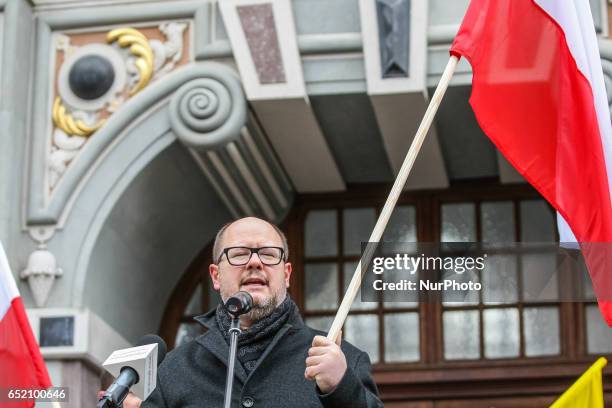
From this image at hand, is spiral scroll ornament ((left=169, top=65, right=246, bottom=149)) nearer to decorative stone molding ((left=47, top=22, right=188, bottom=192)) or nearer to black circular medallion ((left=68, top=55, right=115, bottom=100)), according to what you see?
decorative stone molding ((left=47, top=22, right=188, bottom=192))

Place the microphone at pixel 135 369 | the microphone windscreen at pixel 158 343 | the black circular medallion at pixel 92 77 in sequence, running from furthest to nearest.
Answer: the black circular medallion at pixel 92 77
the microphone windscreen at pixel 158 343
the microphone at pixel 135 369

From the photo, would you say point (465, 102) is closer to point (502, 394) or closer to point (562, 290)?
A: point (502, 394)

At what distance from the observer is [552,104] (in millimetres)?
6488

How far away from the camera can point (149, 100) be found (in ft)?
29.2

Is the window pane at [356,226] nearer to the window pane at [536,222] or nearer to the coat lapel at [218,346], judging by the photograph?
the window pane at [536,222]

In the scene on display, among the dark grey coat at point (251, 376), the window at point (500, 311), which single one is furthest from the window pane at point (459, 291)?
the window at point (500, 311)

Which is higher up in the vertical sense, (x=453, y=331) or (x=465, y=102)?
(x=465, y=102)

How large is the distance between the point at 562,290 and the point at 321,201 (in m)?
3.73

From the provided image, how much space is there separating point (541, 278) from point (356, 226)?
3.60 m

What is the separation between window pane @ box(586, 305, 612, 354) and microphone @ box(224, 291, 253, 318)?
4801 millimetres

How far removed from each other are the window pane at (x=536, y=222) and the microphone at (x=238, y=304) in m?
4.88

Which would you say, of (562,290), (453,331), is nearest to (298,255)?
(453,331)

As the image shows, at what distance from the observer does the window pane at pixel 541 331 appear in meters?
9.52

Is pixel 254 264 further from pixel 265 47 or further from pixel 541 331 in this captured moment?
pixel 541 331
